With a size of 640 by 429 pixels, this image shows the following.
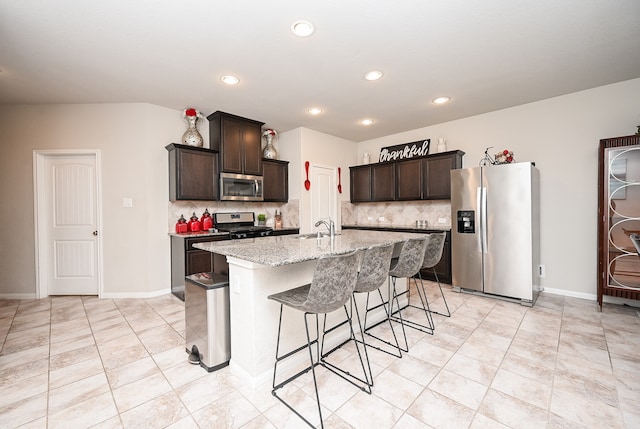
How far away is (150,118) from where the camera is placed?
3.81m

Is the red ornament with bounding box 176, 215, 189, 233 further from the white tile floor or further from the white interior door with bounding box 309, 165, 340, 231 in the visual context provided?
the white interior door with bounding box 309, 165, 340, 231

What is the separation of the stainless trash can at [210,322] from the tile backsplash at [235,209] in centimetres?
227

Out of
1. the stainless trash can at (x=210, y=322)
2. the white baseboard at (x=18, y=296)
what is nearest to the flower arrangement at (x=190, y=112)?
the stainless trash can at (x=210, y=322)

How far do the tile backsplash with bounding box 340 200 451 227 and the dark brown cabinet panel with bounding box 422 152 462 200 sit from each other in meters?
→ 0.38

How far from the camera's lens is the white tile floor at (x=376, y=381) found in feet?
5.15

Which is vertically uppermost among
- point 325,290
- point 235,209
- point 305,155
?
point 305,155

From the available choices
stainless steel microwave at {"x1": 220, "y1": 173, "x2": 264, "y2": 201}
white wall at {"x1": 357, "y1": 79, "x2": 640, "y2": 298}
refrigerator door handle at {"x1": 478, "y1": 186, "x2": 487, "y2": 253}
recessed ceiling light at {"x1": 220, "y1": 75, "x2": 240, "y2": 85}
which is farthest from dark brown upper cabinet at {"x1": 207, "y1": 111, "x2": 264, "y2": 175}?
white wall at {"x1": 357, "y1": 79, "x2": 640, "y2": 298}

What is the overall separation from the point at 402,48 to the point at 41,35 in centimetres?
308

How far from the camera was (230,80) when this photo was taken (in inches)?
123

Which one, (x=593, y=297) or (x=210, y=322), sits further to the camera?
(x=593, y=297)

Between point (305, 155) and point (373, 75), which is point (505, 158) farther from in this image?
point (305, 155)

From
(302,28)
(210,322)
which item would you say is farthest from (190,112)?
(210,322)

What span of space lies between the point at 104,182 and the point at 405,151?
485cm

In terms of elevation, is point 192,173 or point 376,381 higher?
point 192,173
